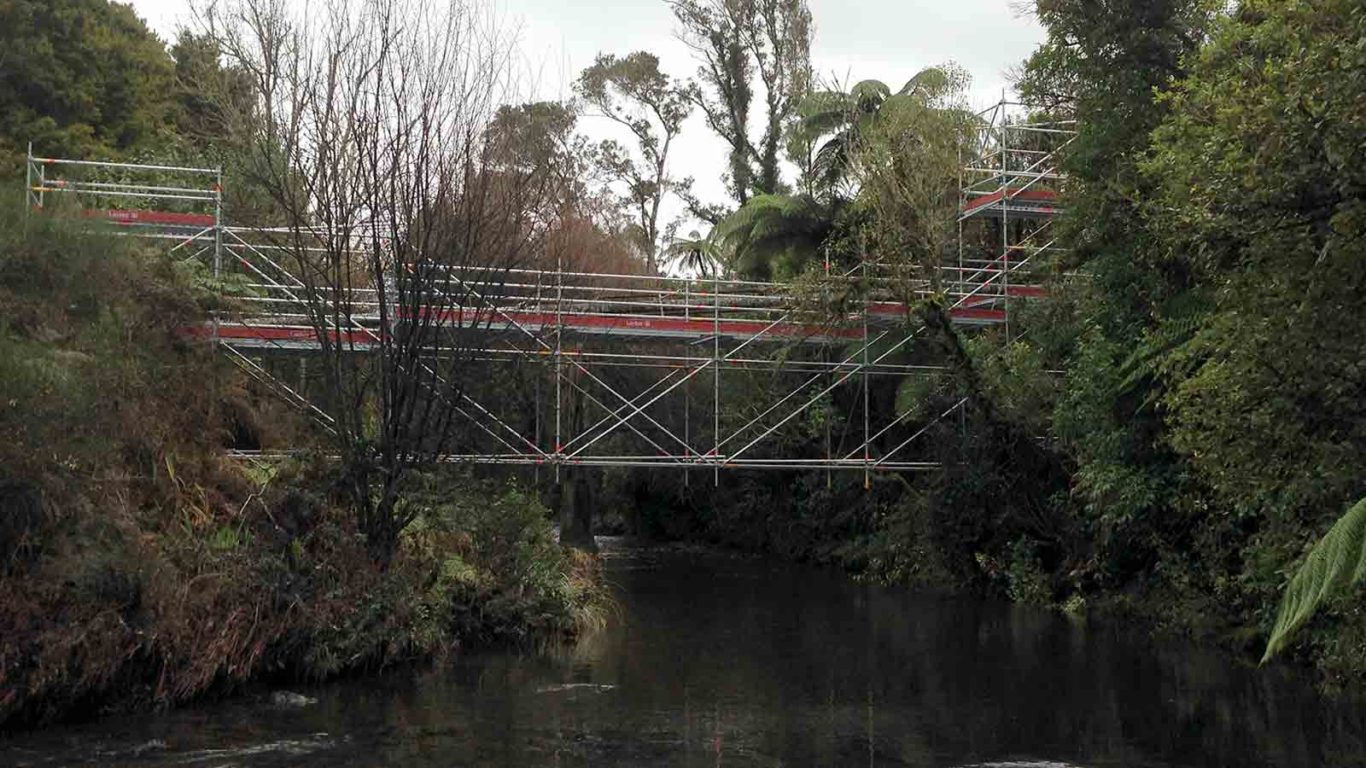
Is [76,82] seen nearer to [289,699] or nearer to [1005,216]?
[1005,216]

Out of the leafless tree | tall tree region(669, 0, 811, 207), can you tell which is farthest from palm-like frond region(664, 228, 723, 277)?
the leafless tree

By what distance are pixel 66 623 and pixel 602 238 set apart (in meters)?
24.6

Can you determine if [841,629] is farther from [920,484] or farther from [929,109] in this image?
[929,109]

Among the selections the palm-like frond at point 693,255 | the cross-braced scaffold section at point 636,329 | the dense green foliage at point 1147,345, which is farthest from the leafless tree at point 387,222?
the palm-like frond at point 693,255

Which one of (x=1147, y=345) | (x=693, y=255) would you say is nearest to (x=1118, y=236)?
(x=1147, y=345)

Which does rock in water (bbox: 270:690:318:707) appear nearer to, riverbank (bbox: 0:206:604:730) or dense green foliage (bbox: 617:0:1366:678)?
riverbank (bbox: 0:206:604:730)

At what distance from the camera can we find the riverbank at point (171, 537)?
1105 centimetres

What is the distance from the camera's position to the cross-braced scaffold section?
1734cm

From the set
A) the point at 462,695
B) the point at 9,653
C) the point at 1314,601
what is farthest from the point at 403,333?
the point at 1314,601

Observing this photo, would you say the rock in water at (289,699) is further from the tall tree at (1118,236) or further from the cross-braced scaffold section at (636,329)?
the tall tree at (1118,236)

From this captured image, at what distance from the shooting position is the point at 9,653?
1048cm

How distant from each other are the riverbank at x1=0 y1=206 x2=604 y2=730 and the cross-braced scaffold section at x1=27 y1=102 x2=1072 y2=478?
3.42 feet

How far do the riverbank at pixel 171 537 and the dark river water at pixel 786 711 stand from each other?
0.43 meters

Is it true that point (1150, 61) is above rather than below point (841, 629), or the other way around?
above
